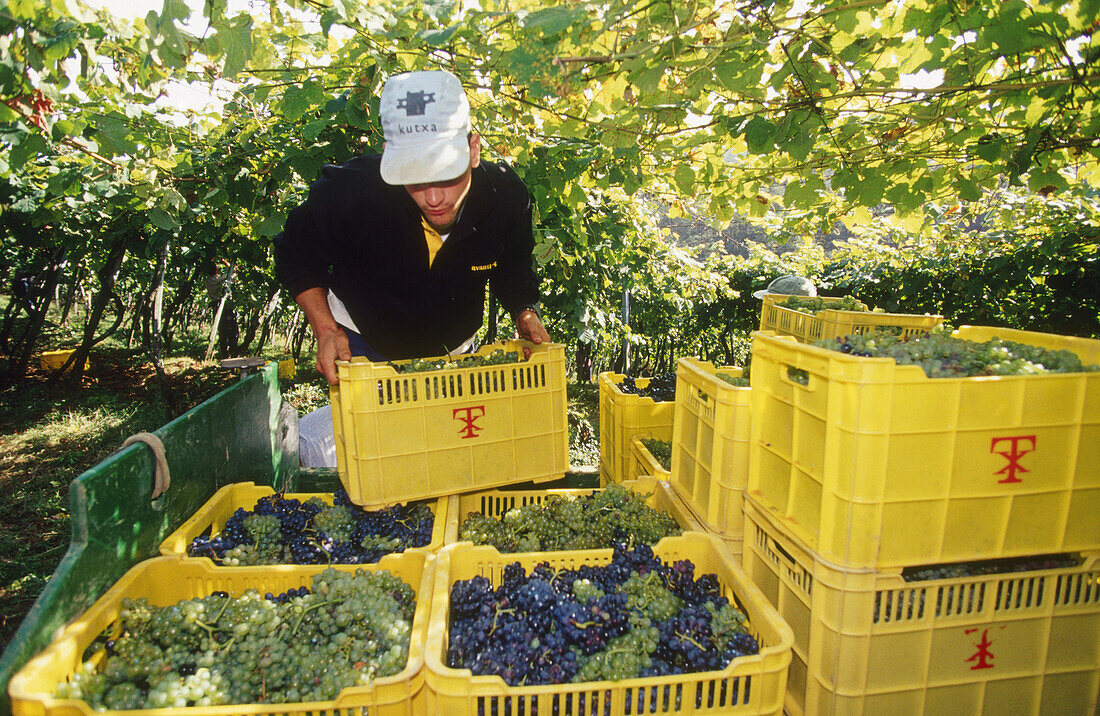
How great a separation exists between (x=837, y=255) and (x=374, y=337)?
34.4 feet

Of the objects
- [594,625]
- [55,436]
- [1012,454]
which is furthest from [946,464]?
[55,436]

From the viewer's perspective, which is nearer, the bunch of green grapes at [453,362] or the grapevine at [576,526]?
the grapevine at [576,526]

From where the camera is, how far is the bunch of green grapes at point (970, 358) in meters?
1.48

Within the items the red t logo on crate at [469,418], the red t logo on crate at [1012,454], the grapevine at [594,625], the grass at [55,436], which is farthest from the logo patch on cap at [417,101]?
the grass at [55,436]

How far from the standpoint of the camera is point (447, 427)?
235cm

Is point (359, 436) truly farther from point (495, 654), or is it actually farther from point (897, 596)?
point (897, 596)

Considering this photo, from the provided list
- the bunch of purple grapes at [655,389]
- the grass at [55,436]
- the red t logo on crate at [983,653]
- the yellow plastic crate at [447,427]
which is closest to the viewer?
the red t logo on crate at [983,653]

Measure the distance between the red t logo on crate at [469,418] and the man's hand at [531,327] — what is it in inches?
18.3

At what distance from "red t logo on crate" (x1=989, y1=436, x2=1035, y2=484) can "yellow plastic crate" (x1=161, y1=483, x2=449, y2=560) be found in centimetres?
172

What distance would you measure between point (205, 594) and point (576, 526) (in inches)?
51.1

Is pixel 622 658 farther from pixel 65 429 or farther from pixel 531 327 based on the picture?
pixel 65 429

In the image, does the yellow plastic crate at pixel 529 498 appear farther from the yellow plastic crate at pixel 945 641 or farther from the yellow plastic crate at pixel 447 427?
the yellow plastic crate at pixel 945 641

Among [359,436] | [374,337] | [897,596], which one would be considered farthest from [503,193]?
[897,596]

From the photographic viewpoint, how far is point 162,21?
1688mm
